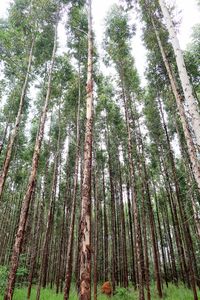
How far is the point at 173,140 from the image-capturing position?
19.5 meters

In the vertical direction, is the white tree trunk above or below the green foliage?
above

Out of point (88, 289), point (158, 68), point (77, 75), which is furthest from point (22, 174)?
point (88, 289)

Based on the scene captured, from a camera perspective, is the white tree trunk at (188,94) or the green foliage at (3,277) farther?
the green foliage at (3,277)

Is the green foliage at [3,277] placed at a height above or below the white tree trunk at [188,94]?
below

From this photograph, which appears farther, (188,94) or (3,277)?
(3,277)

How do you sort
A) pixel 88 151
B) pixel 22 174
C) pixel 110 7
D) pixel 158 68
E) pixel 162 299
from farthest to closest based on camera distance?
pixel 22 174 → pixel 110 7 → pixel 158 68 → pixel 162 299 → pixel 88 151

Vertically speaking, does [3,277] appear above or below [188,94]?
below

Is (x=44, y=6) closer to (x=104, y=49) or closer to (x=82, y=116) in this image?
(x=104, y=49)

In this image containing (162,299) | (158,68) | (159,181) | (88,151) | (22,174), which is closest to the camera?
(88,151)

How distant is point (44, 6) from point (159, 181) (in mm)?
16760

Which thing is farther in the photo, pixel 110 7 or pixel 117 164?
pixel 117 164

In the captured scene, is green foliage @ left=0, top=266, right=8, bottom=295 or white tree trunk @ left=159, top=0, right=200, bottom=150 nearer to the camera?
white tree trunk @ left=159, top=0, right=200, bottom=150

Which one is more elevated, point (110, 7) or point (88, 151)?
point (110, 7)

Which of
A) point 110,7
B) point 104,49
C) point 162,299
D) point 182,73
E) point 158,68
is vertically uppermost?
point 110,7
